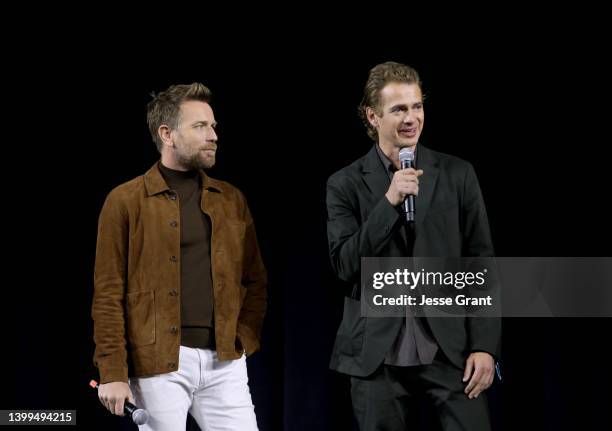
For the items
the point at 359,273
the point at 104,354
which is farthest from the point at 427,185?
the point at 104,354

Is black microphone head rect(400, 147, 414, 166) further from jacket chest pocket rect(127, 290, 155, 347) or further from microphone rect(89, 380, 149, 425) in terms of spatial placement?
microphone rect(89, 380, 149, 425)

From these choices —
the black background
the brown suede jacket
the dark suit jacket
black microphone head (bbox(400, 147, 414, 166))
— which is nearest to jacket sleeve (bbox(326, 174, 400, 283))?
the dark suit jacket

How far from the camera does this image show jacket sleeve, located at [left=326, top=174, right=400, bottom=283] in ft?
7.36

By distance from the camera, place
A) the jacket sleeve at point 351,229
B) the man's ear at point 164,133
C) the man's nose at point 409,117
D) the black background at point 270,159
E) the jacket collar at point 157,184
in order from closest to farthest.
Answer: the jacket sleeve at point 351,229 → the man's nose at point 409,117 → the jacket collar at point 157,184 → the man's ear at point 164,133 → the black background at point 270,159

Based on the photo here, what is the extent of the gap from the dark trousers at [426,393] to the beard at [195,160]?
2.82 ft

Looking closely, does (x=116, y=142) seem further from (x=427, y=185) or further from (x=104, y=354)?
(x=427, y=185)

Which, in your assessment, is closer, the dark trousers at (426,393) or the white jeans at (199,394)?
the dark trousers at (426,393)

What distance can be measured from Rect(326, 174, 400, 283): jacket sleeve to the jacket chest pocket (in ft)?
1.90

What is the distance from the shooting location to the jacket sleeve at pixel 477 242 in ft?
7.76

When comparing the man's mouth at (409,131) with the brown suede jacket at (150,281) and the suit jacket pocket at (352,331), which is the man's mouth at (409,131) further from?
the brown suede jacket at (150,281)

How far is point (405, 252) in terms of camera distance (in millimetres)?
2408

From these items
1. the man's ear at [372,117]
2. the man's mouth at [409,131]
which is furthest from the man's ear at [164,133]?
the man's mouth at [409,131]

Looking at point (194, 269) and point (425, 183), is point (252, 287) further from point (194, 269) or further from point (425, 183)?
point (425, 183)

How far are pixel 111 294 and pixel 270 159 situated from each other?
1.21 m
